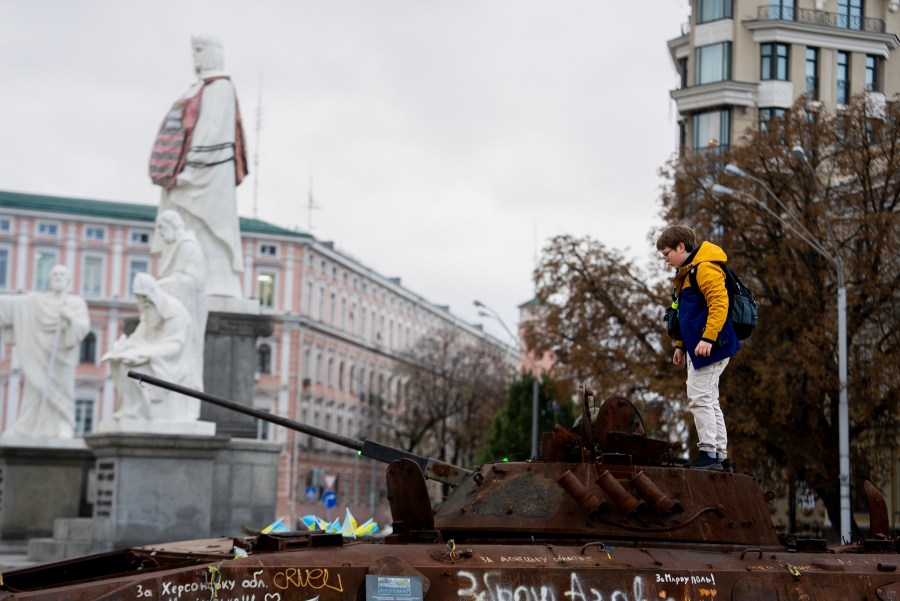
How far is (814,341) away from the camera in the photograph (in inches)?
1078

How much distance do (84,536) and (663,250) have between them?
13319 mm

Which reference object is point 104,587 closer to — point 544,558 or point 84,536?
point 544,558

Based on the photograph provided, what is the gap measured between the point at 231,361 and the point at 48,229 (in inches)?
2056

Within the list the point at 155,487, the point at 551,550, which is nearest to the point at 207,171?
the point at 155,487

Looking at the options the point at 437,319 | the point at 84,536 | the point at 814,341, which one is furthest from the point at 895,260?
the point at 437,319

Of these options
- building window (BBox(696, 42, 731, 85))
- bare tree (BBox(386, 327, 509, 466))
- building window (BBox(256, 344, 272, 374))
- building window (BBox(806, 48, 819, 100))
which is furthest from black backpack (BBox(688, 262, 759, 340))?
building window (BBox(256, 344, 272, 374))

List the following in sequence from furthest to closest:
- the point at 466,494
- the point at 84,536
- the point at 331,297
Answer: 1. the point at 331,297
2. the point at 84,536
3. the point at 466,494

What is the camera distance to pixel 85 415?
71.1m

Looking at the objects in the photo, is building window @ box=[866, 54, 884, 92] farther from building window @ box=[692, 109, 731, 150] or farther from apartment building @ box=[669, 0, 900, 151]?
building window @ box=[692, 109, 731, 150]

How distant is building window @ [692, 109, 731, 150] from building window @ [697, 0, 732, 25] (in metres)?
3.12

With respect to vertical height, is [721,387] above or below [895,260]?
below

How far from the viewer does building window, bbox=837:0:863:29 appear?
44.0 metres

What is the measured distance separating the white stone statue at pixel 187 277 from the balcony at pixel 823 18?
27.5 meters

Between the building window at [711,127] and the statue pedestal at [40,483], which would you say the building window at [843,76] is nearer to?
the building window at [711,127]
